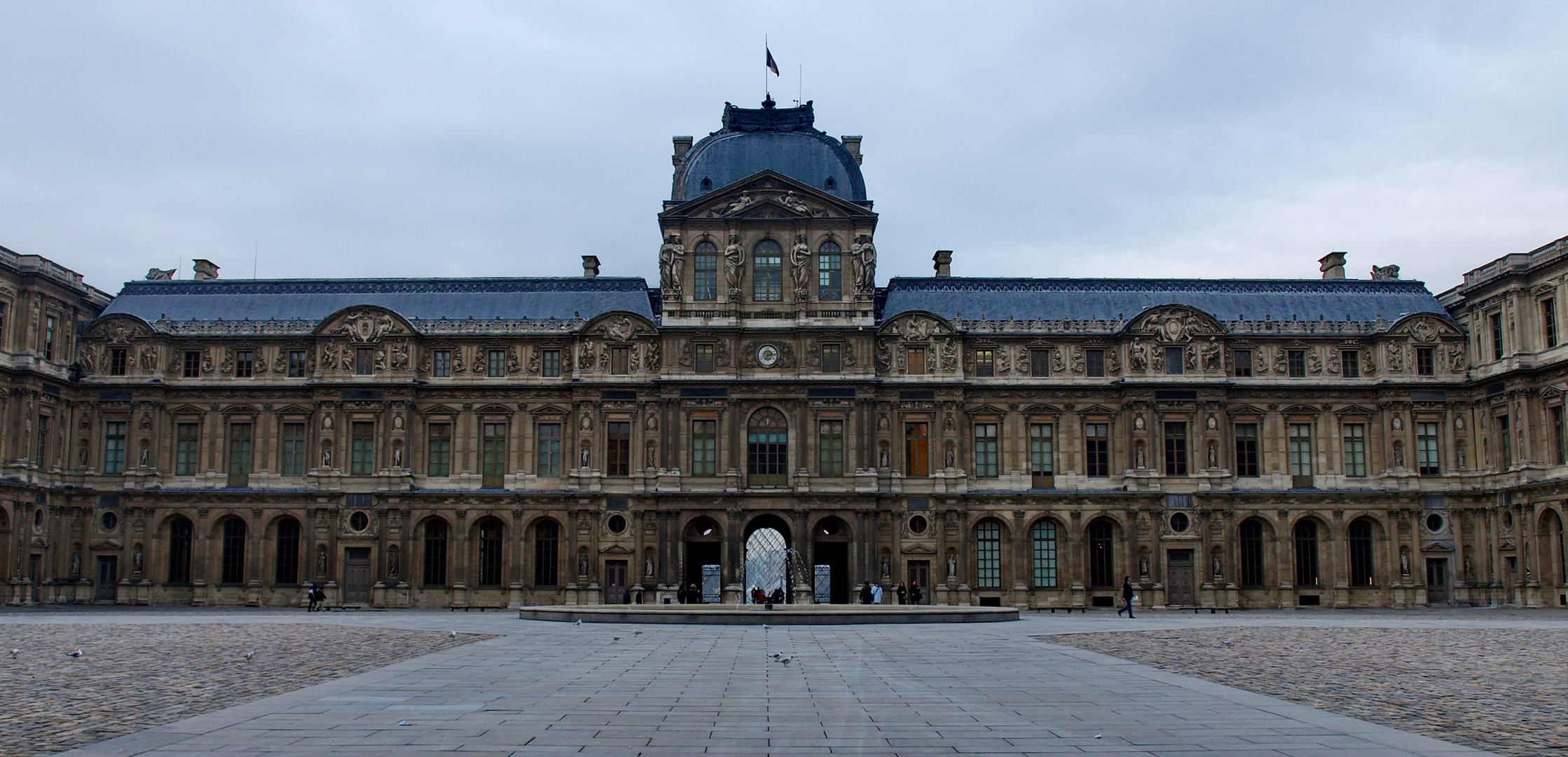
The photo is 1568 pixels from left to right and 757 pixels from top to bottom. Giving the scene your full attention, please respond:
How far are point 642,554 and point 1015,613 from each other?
21.0m

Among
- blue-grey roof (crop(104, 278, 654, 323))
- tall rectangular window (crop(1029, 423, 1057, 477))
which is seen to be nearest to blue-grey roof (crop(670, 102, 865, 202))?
blue-grey roof (crop(104, 278, 654, 323))

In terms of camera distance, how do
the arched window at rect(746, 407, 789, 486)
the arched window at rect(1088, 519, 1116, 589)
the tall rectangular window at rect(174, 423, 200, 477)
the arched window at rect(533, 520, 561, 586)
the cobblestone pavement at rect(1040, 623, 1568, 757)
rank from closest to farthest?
1. the cobblestone pavement at rect(1040, 623, 1568, 757)
2. the arched window at rect(746, 407, 789, 486)
3. the arched window at rect(1088, 519, 1116, 589)
4. the arched window at rect(533, 520, 561, 586)
5. the tall rectangular window at rect(174, 423, 200, 477)

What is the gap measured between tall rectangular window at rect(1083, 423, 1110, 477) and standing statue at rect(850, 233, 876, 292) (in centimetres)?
1258

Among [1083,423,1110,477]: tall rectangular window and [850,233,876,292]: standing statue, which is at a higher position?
[850,233,876,292]: standing statue

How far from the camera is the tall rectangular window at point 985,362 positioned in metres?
63.5

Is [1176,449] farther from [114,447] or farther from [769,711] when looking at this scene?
[114,447]

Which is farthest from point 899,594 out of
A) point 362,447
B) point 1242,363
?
point 362,447

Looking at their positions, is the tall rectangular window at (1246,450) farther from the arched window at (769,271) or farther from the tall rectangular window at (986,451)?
the arched window at (769,271)

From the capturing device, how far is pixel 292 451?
209ft

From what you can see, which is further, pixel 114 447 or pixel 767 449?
pixel 114 447

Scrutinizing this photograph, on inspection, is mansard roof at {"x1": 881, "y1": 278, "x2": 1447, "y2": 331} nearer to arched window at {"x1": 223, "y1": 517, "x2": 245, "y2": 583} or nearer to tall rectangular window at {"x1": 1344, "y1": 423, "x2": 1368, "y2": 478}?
tall rectangular window at {"x1": 1344, "y1": 423, "x2": 1368, "y2": 478}

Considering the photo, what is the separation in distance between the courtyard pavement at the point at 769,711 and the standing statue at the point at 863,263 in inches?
1301

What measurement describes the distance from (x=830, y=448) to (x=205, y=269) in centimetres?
3595

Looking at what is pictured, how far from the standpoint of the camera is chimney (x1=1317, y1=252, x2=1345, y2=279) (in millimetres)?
70625
